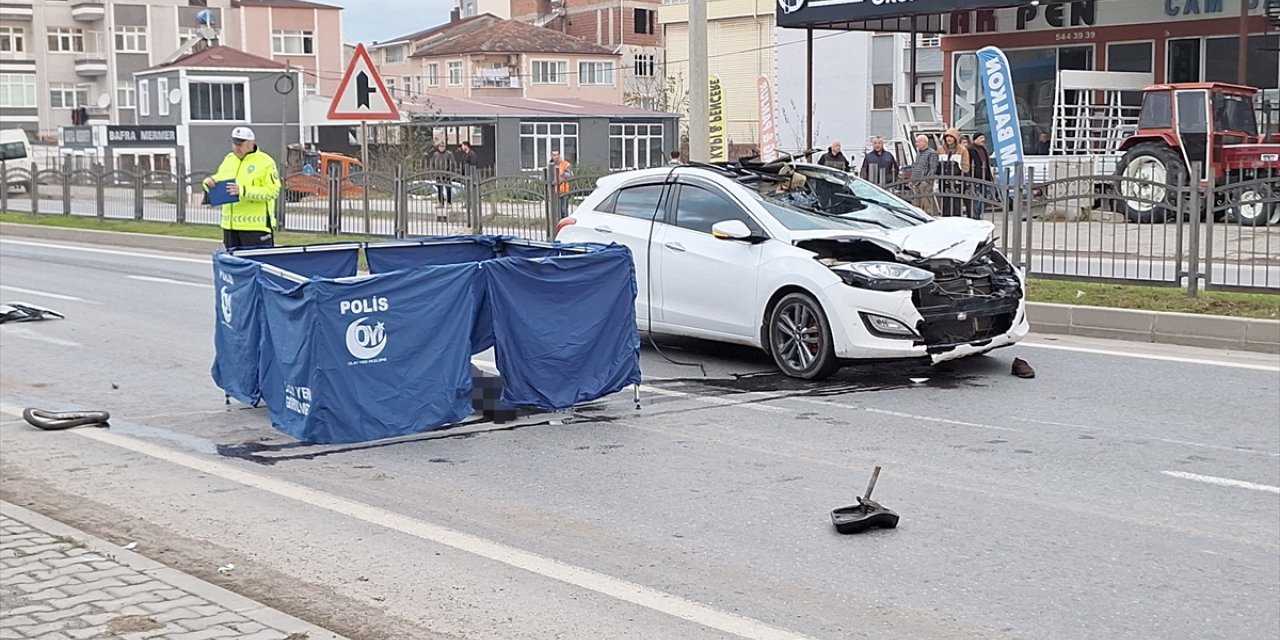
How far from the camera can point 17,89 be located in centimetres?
9088

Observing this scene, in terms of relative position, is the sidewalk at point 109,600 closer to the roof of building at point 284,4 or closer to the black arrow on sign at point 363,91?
the black arrow on sign at point 363,91

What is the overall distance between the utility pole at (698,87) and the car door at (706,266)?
209 inches

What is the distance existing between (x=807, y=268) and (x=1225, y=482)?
378 cm

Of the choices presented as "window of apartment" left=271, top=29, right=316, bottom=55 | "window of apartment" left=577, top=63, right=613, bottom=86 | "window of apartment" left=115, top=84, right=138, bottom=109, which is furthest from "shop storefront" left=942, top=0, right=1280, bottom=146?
"window of apartment" left=115, top=84, right=138, bottom=109

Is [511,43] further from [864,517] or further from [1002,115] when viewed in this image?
[864,517]

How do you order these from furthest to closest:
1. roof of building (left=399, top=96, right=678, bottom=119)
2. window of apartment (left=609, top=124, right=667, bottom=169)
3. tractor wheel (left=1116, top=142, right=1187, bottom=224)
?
window of apartment (left=609, top=124, right=667, bottom=169)
roof of building (left=399, top=96, right=678, bottom=119)
tractor wheel (left=1116, top=142, right=1187, bottom=224)

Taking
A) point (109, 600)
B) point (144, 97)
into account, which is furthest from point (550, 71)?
point (109, 600)

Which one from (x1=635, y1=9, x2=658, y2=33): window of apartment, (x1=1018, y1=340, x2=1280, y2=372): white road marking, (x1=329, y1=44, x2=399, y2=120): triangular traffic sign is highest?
(x1=635, y1=9, x2=658, y2=33): window of apartment

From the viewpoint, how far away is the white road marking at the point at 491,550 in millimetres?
5613

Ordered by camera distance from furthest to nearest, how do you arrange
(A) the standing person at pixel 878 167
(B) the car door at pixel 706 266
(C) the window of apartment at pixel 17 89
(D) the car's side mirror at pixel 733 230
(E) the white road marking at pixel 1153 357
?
1. (C) the window of apartment at pixel 17 89
2. (A) the standing person at pixel 878 167
3. (E) the white road marking at pixel 1153 357
4. (B) the car door at pixel 706 266
5. (D) the car's side mirror at pixel 733 230

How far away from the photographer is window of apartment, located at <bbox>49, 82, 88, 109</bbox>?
91.9m

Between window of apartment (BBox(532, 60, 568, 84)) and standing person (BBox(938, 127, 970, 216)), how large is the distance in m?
61.5

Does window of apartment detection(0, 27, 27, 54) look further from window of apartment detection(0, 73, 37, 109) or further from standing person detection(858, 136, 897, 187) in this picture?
standing person detection(858, 136, 897, 187)

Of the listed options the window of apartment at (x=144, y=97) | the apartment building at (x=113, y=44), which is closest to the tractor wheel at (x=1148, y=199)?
the window of apartment at (x=144, y=97)
